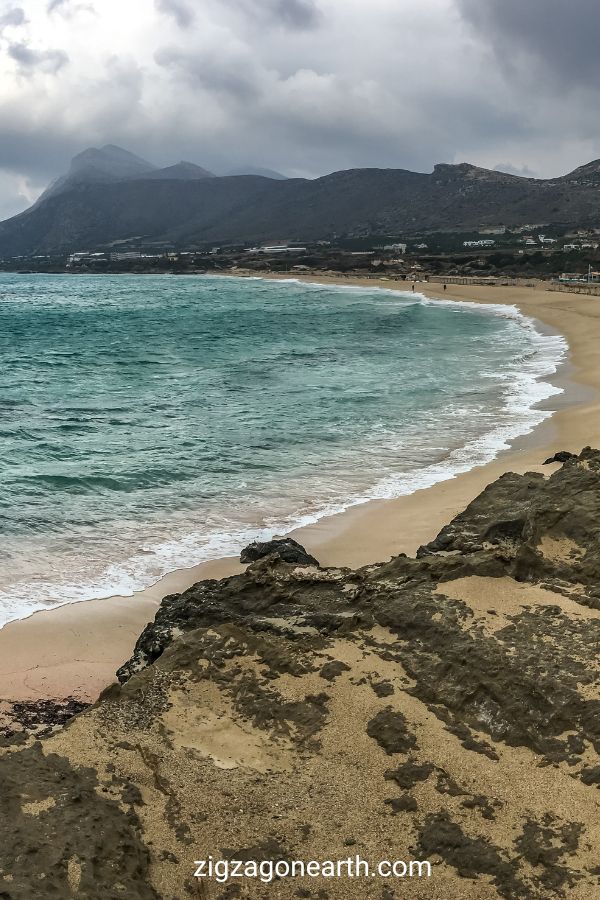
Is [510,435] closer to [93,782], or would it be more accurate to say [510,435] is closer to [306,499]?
[306,499]

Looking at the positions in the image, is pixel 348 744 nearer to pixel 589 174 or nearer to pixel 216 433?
pixel 216 433

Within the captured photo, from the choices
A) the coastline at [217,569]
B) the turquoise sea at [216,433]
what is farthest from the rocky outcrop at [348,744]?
the turquoise sea at [216,433]

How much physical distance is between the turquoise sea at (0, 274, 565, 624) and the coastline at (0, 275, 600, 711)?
459 millimetres

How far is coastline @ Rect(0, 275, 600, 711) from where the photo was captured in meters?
7.59

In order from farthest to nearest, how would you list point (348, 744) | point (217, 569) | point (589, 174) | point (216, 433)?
point (589, 174) → point (216, 433) → point (217, 569) → point (348, 744)

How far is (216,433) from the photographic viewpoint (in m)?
18.8

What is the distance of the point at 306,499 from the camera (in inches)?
527

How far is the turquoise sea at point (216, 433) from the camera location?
11.3m

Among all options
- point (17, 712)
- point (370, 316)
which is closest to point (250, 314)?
point (370, 316)

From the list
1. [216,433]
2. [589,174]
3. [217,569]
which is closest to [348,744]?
[217,569]

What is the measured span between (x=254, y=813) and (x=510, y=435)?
1459 cm

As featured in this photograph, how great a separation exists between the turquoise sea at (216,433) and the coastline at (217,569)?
0.46 m

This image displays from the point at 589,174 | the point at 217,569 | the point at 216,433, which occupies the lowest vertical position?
the point at 217,569

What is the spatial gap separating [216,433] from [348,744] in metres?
14.5
